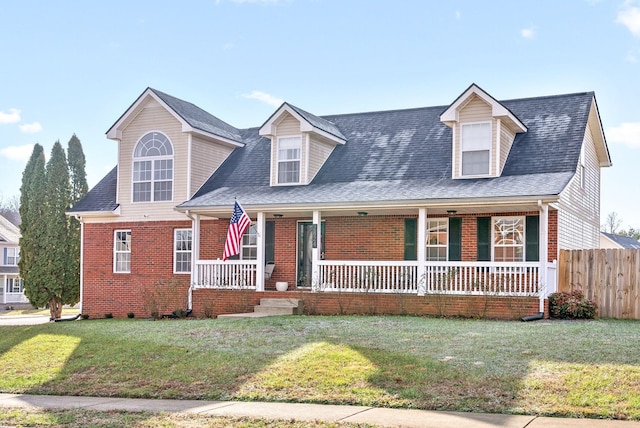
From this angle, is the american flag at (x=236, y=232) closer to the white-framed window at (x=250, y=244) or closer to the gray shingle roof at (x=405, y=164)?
the gray shingle roof at (x=405, y=164)

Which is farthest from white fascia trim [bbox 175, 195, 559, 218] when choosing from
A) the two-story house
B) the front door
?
the two-story house

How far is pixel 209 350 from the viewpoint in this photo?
47.0ft

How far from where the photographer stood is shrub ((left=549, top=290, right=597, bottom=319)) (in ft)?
62.8

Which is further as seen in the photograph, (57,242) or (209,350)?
(57,242)

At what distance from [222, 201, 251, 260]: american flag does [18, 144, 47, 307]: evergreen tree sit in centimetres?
1357

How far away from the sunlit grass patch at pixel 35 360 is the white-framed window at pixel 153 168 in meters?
8.81

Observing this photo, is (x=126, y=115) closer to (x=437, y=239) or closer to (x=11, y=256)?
(x=437, y=239)

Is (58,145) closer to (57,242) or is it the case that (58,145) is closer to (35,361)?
(57,242)

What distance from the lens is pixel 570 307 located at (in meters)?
19.1

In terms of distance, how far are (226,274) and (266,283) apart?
1732mm

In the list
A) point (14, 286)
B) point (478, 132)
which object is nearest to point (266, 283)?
point (478, 132)

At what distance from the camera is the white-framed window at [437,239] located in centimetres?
2225

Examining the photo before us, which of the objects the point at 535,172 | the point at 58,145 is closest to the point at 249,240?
the point at 535,172

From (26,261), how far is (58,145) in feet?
16.7
